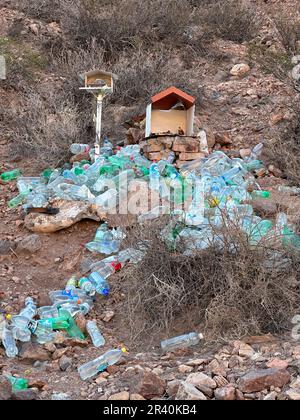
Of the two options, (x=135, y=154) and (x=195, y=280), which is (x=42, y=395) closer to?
(x=195, y=280)

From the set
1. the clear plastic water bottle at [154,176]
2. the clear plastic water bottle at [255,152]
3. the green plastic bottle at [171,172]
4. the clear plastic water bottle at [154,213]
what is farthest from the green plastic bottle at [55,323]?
the clear plastic water bottle at [255,152]

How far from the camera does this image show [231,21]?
10.4 metres

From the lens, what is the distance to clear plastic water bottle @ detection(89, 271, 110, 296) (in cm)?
446

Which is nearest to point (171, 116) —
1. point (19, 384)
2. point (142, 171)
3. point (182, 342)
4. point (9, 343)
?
point (142, 171)

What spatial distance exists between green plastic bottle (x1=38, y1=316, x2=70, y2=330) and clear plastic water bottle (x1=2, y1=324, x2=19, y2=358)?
233 millimetres

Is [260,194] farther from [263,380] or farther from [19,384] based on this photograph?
[19,384]

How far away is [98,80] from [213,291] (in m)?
3.04

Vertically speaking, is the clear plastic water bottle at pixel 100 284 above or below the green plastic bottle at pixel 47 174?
below

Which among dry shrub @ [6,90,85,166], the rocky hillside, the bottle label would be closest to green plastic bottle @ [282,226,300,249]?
the rocky hillside

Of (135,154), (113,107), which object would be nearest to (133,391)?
(135,154)

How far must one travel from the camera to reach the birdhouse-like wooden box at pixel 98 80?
6090 mm

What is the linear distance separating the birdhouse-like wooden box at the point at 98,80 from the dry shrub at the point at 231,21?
14.5ft

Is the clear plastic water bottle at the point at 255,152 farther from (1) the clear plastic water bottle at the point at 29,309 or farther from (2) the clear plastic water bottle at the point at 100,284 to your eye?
(1) the clear plastic water bottle at the point at 29,309

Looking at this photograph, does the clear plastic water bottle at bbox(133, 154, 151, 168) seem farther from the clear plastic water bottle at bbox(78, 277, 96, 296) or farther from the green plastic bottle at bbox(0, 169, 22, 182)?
the clear plastic water bottle at bbox(78, 277, 96, 296)
